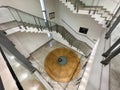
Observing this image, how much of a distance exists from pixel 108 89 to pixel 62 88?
428 centimetres

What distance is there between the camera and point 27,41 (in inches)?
225

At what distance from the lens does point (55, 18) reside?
21.9 feet

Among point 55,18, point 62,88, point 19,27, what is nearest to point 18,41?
point 19,27

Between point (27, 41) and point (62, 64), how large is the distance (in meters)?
2.66

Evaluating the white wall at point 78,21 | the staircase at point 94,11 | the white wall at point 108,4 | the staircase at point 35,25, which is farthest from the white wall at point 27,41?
the white wall at point 108,4

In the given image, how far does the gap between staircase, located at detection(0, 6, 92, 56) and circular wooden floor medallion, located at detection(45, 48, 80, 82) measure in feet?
2.45

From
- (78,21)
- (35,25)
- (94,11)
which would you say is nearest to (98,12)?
(94,11)

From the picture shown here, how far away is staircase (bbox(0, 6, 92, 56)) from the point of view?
4.38 m

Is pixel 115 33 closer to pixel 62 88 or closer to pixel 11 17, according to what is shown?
pixel 62 88

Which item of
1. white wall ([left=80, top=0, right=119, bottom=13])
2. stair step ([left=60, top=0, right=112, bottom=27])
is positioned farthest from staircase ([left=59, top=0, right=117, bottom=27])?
white wall ([left=80, top=0, right=119, bottom=13])

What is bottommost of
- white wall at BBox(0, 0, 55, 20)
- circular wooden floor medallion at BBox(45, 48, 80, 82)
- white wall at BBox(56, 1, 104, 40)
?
circular wooden floor medallion at BBox(45, 48, 80, 82)

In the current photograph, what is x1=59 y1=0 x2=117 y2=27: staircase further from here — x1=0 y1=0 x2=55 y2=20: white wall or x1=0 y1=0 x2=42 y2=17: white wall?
x1=0 y1=0 x2=42 y2=17: white wall

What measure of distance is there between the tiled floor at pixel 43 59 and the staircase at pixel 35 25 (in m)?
0.69

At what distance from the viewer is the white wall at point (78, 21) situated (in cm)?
534
